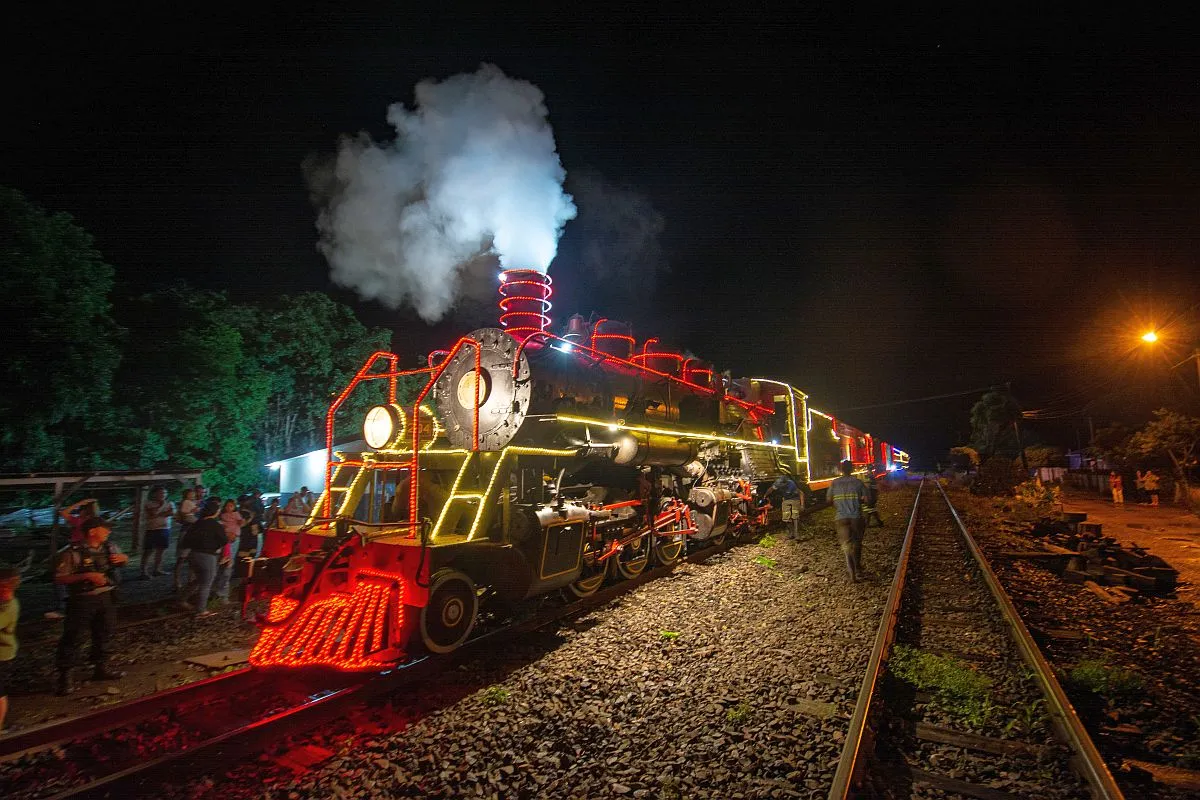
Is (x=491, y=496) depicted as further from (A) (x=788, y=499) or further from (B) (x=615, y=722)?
(A) (x=788, y=499)

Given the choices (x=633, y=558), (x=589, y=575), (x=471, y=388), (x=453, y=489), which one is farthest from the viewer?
(x=633, y=558)

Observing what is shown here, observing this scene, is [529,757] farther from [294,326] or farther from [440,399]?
[294,326]

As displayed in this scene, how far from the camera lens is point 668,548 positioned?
9.23 meters

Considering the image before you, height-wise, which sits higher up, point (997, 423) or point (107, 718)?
point (997, 423)

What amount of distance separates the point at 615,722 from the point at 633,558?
4399 millimetres

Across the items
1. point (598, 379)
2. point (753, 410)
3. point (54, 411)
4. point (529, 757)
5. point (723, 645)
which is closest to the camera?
point (529, 757)

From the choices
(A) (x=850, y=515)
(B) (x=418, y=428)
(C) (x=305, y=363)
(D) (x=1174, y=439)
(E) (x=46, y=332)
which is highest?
(C) (x=305, y=363)

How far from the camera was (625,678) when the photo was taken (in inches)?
191

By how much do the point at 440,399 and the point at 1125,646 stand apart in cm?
731

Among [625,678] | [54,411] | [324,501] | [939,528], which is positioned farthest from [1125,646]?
[54,411]

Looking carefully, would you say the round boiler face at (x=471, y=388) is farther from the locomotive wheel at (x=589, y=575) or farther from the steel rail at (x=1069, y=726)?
the steel rail at (x=1069, y=726)

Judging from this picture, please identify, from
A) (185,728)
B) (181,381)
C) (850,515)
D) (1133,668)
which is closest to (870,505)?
(850,515)

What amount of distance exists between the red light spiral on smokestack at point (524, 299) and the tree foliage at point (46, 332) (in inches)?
341

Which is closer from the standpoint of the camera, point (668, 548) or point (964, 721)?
point (964, 721)
